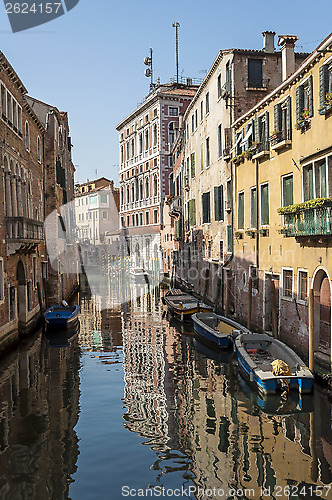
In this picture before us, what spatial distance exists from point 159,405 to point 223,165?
12.6m

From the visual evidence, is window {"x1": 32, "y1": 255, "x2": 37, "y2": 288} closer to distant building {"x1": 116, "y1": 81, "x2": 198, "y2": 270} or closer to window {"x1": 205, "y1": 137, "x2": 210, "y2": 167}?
window {"x1": 205, "y1": 137, "x2": 210, "y2": 167}

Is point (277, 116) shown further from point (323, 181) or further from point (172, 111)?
point (172, 111)

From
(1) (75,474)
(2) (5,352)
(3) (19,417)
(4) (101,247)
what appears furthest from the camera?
(4) (101,247)

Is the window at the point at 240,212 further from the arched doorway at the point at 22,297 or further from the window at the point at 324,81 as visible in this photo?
the arched doorway at the point at 22,297

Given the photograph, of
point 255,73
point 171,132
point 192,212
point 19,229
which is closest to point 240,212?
point 255,73

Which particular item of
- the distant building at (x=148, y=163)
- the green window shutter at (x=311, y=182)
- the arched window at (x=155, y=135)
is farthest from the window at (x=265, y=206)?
the arched window at (x=155, y=135)

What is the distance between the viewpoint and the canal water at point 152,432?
24.5ft

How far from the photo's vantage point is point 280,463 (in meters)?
7.97

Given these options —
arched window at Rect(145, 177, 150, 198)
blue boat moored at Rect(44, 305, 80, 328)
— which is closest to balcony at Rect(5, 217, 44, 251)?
blue boat moored at Rect(44, 305, 80, 328)

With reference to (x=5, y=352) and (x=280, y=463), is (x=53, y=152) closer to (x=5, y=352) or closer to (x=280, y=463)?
(x=5, y=352)

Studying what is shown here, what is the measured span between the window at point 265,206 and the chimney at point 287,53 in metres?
3.81

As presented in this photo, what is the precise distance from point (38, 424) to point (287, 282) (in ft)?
26.0

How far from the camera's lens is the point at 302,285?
518 inches

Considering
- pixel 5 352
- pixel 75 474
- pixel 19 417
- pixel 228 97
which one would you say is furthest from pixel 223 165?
pixel 75 474
